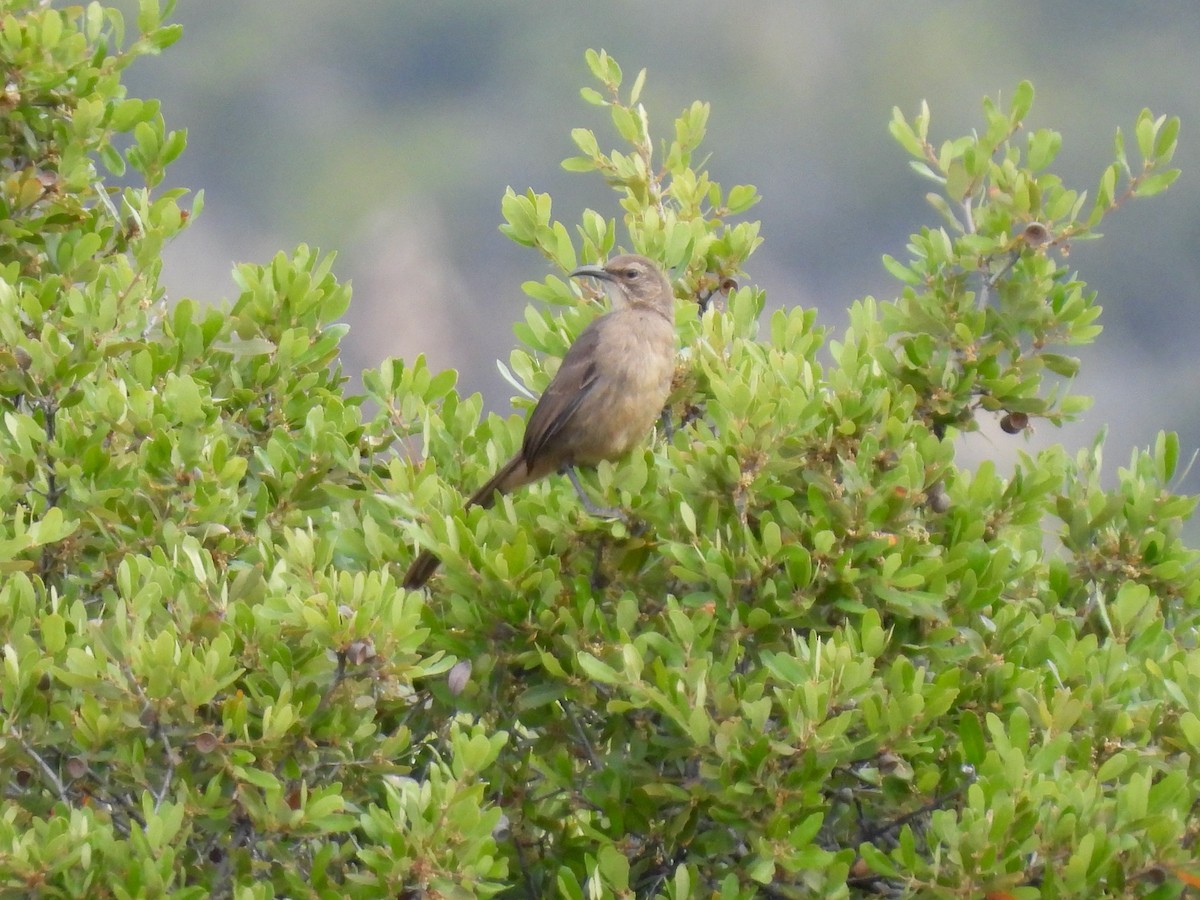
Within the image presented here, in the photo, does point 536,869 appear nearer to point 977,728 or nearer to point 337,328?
point 977,728

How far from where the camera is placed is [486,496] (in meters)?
5.48

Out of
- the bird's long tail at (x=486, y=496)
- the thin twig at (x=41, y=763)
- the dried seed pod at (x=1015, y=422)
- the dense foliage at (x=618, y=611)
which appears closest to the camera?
the dense foliage at (x=618, y=611)

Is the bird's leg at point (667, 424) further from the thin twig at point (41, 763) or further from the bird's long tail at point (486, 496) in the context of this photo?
the thin twig at point (41, 763)

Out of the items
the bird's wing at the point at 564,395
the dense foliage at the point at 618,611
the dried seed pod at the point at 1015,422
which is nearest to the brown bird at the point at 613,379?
the bird's wing at the point at 564,395

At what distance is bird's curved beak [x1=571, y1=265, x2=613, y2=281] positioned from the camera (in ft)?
18.3

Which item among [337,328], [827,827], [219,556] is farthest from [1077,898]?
[337,328]

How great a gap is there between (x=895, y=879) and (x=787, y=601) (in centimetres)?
76

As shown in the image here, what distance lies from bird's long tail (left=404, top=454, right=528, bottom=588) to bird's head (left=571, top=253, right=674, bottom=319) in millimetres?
691

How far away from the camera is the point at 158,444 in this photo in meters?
4.76

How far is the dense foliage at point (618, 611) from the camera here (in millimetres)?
3941

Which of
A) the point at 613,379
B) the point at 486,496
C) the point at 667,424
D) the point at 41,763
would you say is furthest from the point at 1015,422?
the point at 41,763

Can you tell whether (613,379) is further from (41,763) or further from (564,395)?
(41,763)

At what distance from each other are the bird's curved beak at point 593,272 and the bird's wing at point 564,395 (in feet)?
0.69

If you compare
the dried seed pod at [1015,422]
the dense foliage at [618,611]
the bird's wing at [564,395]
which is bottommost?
the dense foliage at [618,611]
